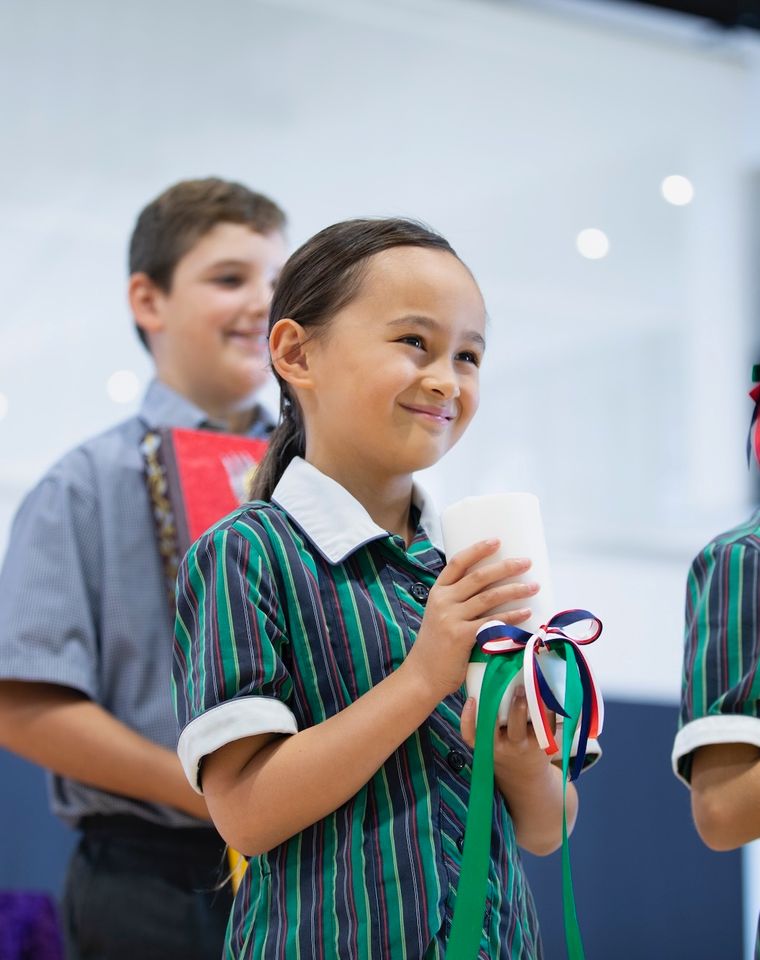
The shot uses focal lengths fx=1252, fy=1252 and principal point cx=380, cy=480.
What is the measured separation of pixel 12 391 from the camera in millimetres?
2695

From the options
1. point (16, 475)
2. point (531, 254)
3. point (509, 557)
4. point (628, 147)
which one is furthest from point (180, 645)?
point (628, 147)

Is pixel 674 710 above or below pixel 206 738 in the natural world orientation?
above

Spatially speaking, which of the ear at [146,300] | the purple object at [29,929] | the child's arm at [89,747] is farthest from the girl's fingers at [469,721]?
the purple object at [29,929]

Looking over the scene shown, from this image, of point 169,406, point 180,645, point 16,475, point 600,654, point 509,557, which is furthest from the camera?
point 600,654

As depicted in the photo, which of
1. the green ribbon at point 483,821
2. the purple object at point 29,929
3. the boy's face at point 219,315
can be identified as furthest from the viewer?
the purple object at point 29,929

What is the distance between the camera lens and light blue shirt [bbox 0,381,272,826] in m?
1.44

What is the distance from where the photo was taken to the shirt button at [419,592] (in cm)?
103

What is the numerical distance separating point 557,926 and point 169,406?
1.87 meters

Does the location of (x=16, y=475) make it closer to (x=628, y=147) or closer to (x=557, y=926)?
(x=557, y=926)

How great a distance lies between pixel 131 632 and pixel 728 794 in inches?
28.6

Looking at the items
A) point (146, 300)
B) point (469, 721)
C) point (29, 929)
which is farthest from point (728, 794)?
point (29, 929)

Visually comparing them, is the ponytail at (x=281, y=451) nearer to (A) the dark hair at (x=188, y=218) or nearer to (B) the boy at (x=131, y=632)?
(B) the boy at (x=131, y=632)

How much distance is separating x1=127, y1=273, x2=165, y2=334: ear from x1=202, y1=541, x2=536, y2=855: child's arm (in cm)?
90

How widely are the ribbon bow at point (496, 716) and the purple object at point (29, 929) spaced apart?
1.42 metres
